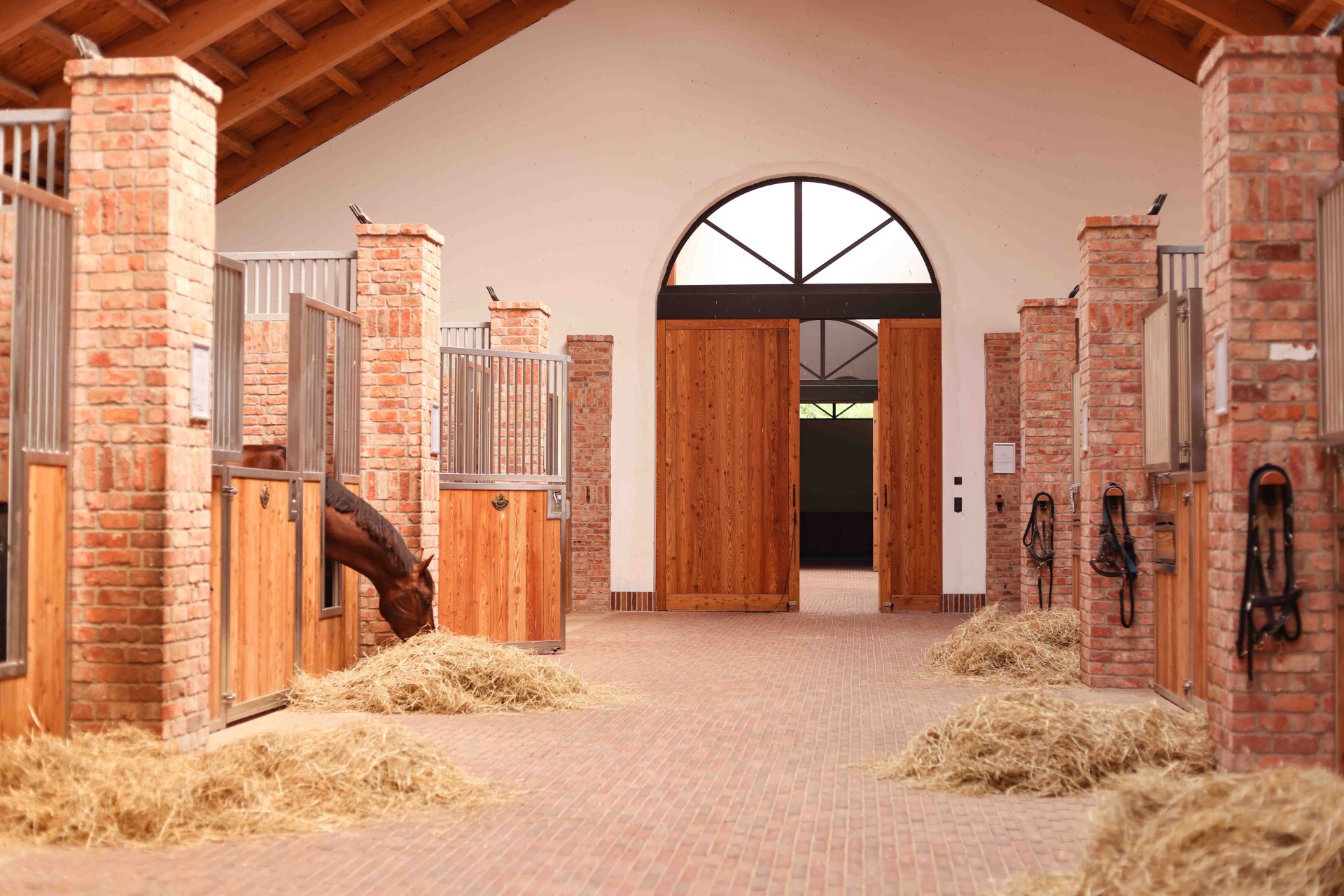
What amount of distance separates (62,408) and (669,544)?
326 inches

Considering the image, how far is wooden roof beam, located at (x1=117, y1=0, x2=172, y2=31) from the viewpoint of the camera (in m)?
9.56

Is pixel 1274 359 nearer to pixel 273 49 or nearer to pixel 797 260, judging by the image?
pixel 797 260

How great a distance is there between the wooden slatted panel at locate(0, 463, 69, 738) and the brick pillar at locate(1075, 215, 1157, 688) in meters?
4.83

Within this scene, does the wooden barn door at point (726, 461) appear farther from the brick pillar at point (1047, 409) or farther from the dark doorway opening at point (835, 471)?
the dark doorway opening at point (835, 471)

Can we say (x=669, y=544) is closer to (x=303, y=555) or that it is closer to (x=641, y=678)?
(x=641, y=678)

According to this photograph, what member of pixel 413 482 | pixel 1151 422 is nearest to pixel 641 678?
pixel 413 482

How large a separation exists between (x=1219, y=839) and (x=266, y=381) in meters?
5.26

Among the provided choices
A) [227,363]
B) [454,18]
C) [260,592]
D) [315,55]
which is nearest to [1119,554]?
[260,592]

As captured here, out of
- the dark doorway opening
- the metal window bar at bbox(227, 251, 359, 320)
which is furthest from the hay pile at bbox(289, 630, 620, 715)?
the dark doorway opening

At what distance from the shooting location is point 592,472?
12672 millimetres

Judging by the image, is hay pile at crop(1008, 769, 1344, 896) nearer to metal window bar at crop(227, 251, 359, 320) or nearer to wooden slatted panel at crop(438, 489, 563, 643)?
metal window bar at crop(227, 251, 359, 320)

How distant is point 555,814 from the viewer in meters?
4.11

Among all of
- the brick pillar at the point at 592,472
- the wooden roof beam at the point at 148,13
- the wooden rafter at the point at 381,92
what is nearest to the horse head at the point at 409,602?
the wooden roof beam at the point at 148,13

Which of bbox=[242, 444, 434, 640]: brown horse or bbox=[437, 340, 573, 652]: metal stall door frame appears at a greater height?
bbox=[437, 340, 573, 652]: metal stall door frame
